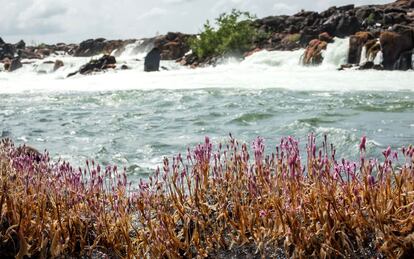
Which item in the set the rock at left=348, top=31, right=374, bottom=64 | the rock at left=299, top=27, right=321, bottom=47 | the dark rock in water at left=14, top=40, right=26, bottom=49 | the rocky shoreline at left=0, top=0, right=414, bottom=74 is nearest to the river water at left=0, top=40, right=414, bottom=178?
the rocky shoreline at left=0, top=0, right=414, bottom=74

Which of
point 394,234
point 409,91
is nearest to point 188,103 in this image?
point 409,91

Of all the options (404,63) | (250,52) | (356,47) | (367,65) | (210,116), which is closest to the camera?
(210,116)

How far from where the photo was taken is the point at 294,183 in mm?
4426

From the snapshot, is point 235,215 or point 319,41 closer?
point 235,215

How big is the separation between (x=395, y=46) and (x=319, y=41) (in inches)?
348

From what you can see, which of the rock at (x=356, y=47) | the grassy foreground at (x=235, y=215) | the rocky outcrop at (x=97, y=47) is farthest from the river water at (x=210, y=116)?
the rocky outcrop at (x=97, y=47)

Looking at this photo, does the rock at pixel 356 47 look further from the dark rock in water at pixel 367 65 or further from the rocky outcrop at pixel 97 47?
the rocky outcrop at pixel 97 47

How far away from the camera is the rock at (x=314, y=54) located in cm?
3462

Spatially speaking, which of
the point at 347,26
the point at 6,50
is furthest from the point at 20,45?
the point at 347,26

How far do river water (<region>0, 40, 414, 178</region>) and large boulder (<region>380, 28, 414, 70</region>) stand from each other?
1593 millimetres

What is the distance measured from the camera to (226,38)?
154ft

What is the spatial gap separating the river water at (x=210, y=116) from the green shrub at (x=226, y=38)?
17.9m

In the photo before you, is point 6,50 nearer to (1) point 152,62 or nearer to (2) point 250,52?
(1) point 152,62

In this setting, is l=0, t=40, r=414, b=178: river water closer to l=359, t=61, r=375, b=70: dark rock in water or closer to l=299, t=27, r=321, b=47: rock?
l=359, t=61, r=375, b=70: dark rock in water
